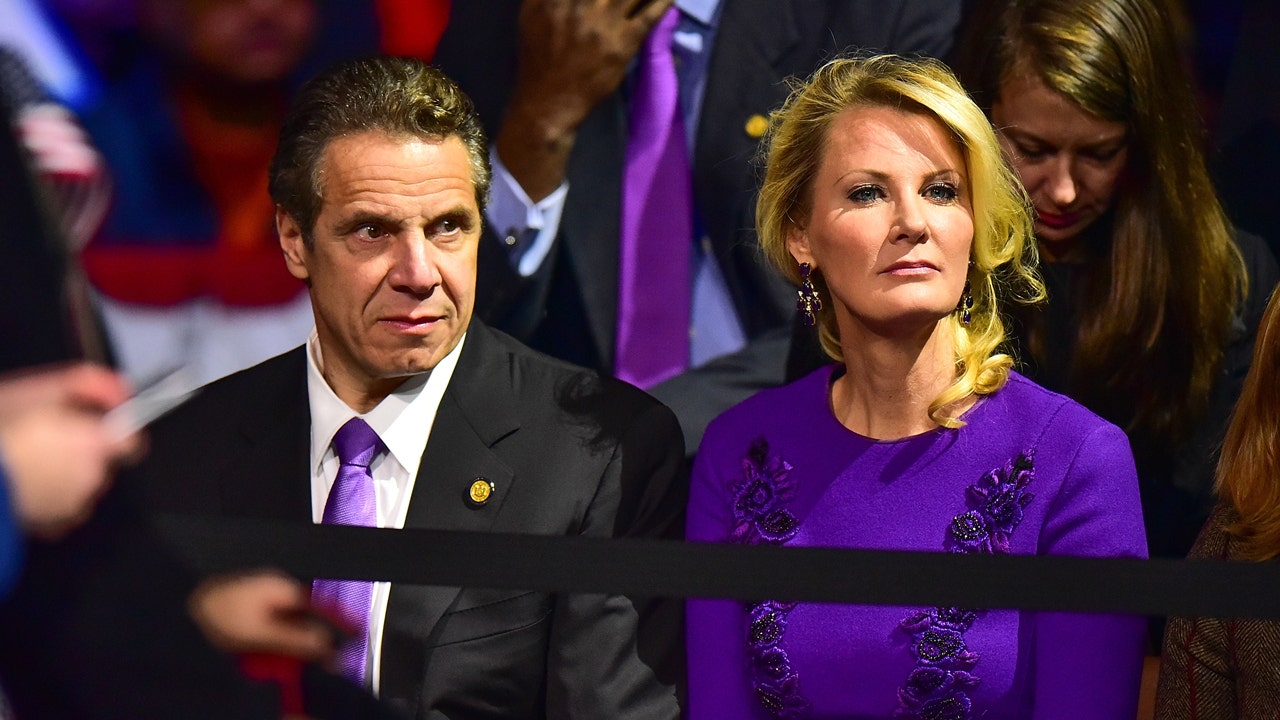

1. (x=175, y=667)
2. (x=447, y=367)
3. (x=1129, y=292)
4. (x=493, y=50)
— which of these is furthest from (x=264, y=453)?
(x=1129, y=292)

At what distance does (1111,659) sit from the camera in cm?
172

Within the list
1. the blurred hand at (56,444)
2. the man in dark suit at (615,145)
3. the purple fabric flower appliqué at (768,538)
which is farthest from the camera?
the man in dark suit at (615,145)

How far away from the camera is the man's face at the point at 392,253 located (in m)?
1.96

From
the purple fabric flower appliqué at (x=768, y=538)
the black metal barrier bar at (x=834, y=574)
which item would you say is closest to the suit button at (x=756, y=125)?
the purple fabric flower appliqué at (x=768, y=538)

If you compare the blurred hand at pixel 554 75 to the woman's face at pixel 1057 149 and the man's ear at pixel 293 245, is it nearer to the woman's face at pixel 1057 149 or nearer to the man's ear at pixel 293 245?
the man's ear at pixel 293 245

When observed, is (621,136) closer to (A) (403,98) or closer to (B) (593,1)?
(B) (593,1)

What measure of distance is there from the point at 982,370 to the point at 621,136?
2.46 ft

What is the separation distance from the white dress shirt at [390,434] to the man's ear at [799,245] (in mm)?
478

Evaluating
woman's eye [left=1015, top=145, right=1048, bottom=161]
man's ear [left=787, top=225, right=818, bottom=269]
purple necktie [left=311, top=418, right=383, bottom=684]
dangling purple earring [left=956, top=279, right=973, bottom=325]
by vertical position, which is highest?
woman's eye [left=1015, top=145, right=1048, bottom=161]

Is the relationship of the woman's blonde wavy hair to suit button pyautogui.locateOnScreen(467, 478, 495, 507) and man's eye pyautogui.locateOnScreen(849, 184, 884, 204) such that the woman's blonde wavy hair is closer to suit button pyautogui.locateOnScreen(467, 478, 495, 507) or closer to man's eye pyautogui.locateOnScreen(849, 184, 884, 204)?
man's eye pyautogui.locateOnScreen(849, 184, 884, 204)

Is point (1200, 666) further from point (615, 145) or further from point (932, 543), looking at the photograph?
point (615, 145)

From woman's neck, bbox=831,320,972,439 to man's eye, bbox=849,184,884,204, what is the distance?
6.3 inches

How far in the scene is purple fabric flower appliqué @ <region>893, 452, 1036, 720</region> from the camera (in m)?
1.76

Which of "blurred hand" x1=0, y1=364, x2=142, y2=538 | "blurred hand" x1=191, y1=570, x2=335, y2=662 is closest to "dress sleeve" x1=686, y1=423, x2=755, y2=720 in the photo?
"blurred hand" x1=191, y1=570, x2=335, y2=662
